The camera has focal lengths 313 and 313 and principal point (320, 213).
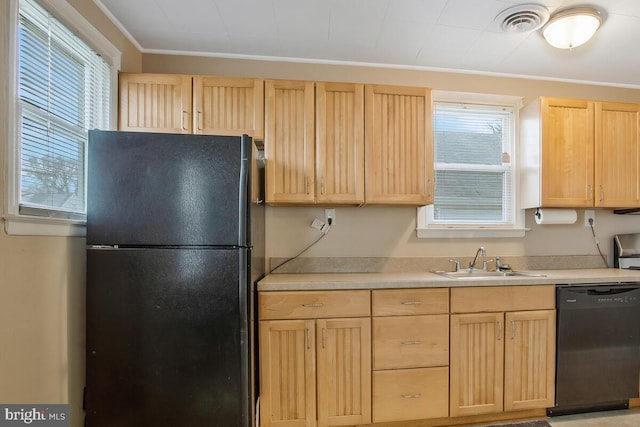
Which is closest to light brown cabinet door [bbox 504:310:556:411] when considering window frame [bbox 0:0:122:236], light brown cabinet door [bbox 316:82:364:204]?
light brown cabinet door [bbox 316:82:364:204]

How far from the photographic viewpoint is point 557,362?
2012 millimetres

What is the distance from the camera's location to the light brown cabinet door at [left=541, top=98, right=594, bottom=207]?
7.75 ft

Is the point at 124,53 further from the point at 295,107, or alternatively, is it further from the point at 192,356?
the point at 192,356

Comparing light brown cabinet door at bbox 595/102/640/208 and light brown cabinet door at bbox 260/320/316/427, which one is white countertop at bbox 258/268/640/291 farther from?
light brown cabinet door at bbox 595/102/640/208

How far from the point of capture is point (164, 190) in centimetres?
152

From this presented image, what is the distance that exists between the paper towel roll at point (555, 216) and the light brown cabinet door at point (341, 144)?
1.53m

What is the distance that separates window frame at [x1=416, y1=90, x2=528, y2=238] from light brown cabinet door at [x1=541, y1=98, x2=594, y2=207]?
10.1 inches

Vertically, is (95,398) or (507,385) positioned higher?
(95,398)

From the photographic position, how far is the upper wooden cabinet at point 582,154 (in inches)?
93.0

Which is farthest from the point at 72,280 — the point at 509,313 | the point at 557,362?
the point at 557,362

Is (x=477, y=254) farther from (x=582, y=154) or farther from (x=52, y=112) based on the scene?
(x=52, y=112)

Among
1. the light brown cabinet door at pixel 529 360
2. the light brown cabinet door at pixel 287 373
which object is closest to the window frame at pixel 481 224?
the light brown cabinet door at pixel 529 360

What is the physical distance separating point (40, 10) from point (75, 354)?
165 cm

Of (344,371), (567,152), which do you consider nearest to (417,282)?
(344,371)
